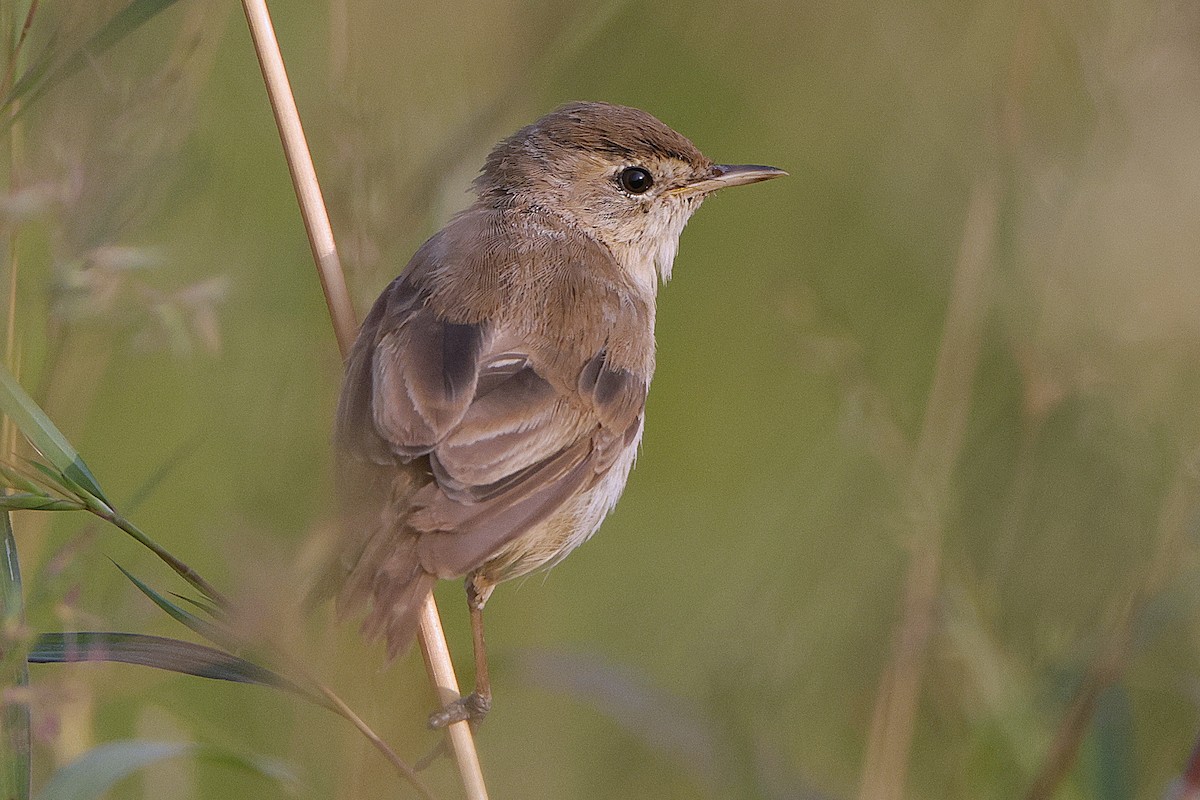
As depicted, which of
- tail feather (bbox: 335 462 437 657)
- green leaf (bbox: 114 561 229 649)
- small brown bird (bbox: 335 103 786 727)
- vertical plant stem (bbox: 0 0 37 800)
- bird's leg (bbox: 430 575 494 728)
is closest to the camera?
vertical plant stem (bbox: 0 0 37 800)

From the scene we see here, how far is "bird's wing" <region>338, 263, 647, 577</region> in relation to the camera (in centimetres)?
252

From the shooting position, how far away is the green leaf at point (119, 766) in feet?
6.06

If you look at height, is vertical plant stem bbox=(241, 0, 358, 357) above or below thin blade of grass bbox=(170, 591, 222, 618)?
above

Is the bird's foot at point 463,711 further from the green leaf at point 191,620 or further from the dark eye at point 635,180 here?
the dark eye at point 635,180

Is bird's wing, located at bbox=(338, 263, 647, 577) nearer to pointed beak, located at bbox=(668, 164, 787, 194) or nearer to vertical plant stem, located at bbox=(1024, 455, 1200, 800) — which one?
pointed beak, located at bbox=(668, 164, 787, 194)

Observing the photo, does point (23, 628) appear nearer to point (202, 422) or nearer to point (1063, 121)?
point (202, 422)

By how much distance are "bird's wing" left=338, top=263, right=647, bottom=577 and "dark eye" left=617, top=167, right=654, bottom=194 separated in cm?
75

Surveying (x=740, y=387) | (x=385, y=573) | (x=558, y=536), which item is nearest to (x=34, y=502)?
(x=385, y=573)

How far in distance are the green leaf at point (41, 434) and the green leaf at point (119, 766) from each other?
40cm

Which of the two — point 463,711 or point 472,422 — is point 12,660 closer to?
point 463,711

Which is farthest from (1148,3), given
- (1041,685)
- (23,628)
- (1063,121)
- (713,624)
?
(23,628)

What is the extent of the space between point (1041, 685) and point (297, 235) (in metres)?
2.55

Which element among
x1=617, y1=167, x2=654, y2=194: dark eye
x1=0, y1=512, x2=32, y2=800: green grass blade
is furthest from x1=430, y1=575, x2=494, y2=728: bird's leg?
x1=617, y1=167, x2=654, y2=194: dark eye

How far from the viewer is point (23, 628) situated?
164 cm
